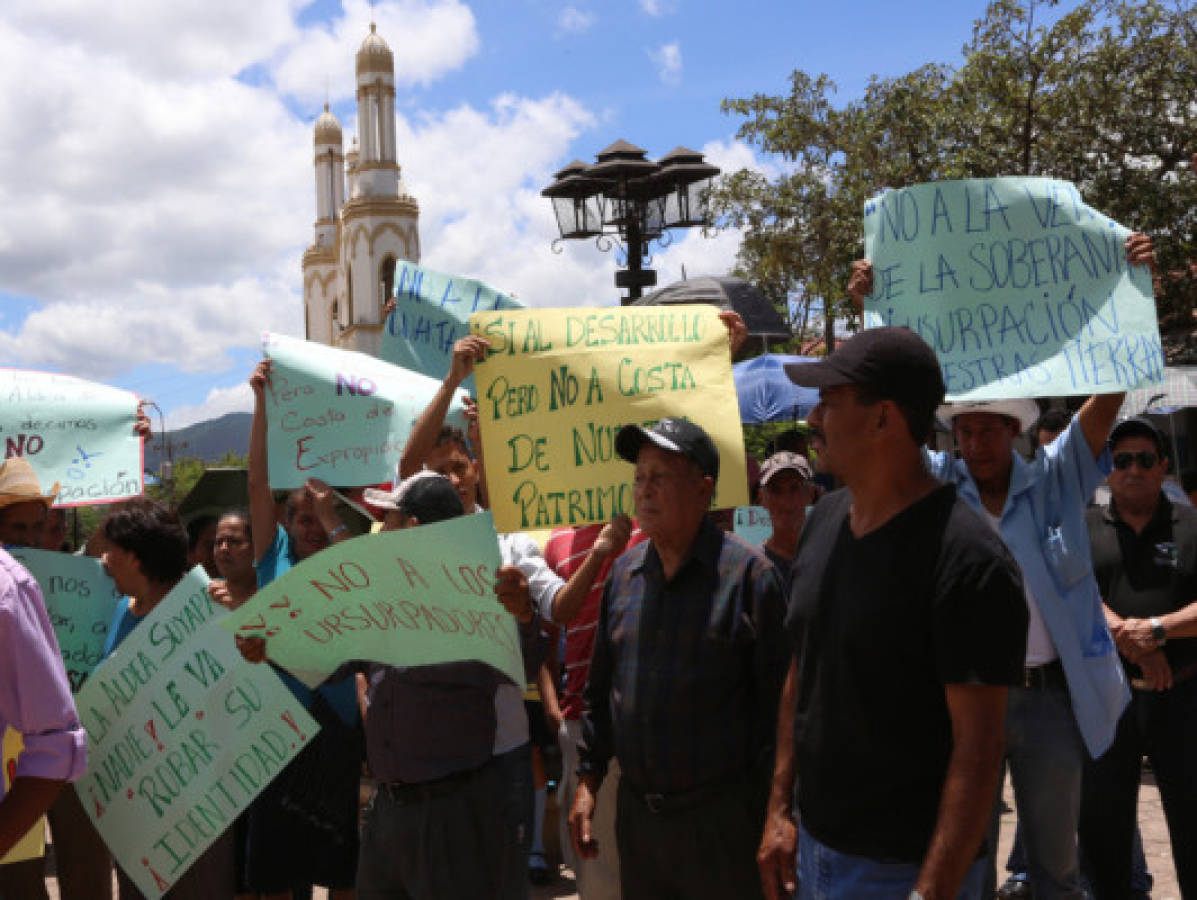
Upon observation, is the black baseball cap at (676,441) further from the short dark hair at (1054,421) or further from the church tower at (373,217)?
the church tower at (373,217)

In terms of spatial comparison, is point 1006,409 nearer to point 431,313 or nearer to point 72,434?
point 431,313

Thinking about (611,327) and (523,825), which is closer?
(523,825)

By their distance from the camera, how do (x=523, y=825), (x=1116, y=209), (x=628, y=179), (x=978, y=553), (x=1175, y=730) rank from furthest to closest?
1. (x=1116, y=209)
2. (x=628, y=179)
3. (x=1175, y=730)
4. (x=523, y=825)
5. (x=978, y=553)

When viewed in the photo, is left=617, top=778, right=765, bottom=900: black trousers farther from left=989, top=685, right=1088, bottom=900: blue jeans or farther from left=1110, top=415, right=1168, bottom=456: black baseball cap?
left=1110, top=415, right=1168, bottom=456: black baseball cap

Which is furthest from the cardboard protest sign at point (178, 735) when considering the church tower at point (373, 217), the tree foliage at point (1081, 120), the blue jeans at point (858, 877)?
the church tower at point (373, 217)

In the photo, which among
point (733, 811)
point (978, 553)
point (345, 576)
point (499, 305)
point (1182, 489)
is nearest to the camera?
point (978, 553)

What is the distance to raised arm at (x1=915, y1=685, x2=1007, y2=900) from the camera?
242 centimetres

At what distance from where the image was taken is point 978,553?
246 centimetres

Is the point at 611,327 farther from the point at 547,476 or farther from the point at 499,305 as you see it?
the point at 499,305

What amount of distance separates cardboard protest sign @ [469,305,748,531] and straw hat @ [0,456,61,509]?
5.55 feet

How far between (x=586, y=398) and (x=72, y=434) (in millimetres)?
2660

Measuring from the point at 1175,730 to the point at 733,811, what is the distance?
7.16 ft

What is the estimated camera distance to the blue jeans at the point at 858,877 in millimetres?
2553

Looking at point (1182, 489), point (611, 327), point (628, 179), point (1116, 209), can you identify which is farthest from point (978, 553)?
point (1116, 209)
